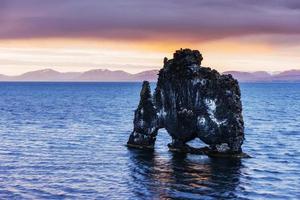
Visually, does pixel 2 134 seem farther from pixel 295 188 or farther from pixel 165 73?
pixel 295 188

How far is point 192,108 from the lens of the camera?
88.6 metres

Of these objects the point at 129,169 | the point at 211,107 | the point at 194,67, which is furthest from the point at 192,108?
the point at 129,169

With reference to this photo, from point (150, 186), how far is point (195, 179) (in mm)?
7128

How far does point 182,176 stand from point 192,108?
19071mm

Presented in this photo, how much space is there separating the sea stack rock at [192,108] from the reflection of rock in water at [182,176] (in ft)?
12.5

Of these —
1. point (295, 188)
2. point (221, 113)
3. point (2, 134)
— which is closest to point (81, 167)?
point (221, 113)

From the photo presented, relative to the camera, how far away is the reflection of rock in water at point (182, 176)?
204 feet

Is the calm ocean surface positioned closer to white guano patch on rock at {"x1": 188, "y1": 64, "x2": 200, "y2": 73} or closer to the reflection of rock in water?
the reflection of rock in water

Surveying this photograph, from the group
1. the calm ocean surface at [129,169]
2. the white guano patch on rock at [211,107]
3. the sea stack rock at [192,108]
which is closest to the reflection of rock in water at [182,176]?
the calm ocean surface at [129,169]

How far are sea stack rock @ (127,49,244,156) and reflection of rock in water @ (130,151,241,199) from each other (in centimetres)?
382

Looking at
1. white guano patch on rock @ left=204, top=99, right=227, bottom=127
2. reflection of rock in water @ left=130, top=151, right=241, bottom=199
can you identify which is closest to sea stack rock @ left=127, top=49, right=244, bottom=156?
white guano patch on rock @ left=204, top=99, right=227, bottom=127

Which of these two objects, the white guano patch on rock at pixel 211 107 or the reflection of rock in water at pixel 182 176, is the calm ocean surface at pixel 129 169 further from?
the white guano patch on rock at pixel 211 107

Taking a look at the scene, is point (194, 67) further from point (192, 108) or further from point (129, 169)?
point (129, 169)

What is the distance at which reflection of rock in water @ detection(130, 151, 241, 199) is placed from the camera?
204ft
